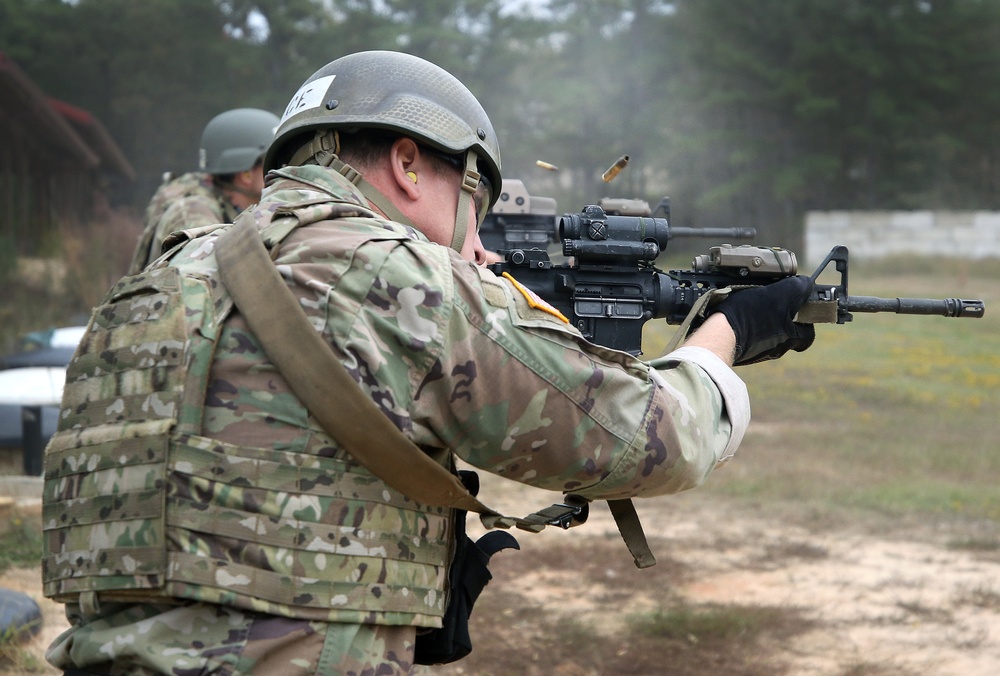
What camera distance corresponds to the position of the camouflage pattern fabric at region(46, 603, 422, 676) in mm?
1830

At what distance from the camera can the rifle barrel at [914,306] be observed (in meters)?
3.36

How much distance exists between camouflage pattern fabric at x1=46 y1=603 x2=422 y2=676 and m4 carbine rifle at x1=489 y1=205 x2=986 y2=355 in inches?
59.1

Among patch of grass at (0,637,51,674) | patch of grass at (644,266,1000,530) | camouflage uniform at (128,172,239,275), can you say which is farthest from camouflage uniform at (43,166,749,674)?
patch of grass at (644,266,1000,530)

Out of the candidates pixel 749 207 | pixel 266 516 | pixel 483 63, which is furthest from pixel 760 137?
pixel 266 516

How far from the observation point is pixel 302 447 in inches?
74.3

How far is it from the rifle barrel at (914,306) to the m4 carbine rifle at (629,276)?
2.7 inches

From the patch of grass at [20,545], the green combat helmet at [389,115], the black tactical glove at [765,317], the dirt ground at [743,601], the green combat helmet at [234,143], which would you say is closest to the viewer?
the green combat helmet at [389,115]

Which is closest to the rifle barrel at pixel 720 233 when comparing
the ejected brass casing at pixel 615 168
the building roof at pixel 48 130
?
the ejected brass casing at pixel 615 168

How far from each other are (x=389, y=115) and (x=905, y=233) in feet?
83.7

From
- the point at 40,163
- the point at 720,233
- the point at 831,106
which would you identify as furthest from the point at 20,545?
the point at 831,106

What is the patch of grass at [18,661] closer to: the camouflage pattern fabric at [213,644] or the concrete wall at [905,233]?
the camouflage pattern fabric at [213,644]

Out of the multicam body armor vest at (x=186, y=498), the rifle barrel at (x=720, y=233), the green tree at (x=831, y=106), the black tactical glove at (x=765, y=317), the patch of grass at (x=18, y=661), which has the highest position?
the green tree at (x=831, y=106)

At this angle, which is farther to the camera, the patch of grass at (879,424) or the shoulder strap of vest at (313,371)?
the patch of grass at (879,424)

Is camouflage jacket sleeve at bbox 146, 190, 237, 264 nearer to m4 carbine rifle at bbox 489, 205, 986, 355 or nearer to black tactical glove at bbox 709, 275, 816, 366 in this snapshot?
m4 carbine rifle at bbox 489, 205, 986, 355
